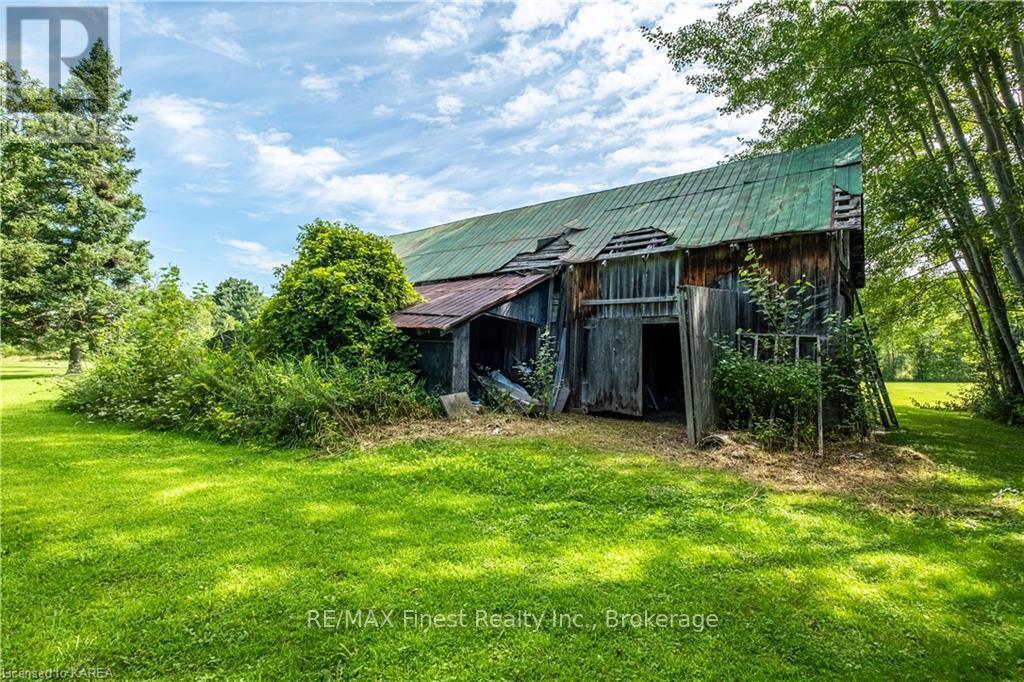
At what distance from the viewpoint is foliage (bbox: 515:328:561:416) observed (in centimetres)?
949

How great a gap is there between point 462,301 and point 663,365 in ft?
19.6

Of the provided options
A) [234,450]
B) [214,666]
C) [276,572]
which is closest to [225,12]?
[234,450]

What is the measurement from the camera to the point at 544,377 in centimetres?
951

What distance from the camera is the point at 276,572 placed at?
325 centimetres

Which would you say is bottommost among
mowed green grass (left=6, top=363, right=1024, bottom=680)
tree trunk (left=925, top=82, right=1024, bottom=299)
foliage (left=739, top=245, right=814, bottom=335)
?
mowed green grass (left=6, top=363, right=1024, bottom=680)

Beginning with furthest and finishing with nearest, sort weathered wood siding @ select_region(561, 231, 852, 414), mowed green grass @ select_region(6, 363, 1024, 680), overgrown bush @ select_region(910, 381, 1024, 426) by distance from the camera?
overgrown bush @ select_region(910, 381, 1024, 426) < weathered wood siding @ select_region(561, 231, 852, 414) < mowed green grass @ select_region(6, 363, 1024, 680)

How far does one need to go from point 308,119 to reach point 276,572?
412 inches

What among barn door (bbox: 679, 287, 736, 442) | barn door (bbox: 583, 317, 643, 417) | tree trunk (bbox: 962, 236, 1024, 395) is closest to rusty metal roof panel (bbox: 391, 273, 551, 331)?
barn door (bbox: 583, 317, 643, 417)

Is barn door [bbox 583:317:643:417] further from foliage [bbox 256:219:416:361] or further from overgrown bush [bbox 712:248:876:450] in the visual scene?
foliage [bbox 256:219:416:361]

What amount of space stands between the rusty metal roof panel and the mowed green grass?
12.5ft

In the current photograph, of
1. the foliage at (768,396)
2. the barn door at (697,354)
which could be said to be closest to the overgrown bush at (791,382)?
the foliage at (768,396)

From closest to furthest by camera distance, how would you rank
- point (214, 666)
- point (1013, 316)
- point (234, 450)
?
1. point (214, 666)
2. point (234, 450)
3. point (1013, 316)

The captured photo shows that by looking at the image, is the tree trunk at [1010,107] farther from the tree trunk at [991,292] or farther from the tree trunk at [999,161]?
the tree trunk at [991,292]

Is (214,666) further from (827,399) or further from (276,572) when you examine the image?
(827,399)
